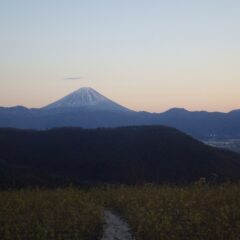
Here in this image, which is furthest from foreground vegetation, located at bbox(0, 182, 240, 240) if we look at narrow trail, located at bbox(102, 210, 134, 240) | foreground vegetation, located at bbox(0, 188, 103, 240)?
narrow trail, located at bbox(102, 210, 134, 240)

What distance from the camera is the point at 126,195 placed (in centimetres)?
2183

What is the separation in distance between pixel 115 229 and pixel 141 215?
106cm

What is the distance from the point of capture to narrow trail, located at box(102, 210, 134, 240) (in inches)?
596

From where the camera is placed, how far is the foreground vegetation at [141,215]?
1350 centimetres

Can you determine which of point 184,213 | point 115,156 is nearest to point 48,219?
point 184,213

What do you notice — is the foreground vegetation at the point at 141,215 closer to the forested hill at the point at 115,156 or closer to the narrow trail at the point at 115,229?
the narrow trail at the point at 115,229

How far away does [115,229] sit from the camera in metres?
16.4

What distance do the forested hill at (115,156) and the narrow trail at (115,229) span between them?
4557 cm

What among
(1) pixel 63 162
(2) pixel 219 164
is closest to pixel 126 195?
(2) pixel 219 164

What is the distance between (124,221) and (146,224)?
3676 millimetres

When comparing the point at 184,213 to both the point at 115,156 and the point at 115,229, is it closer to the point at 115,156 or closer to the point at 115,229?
the point at 115,229

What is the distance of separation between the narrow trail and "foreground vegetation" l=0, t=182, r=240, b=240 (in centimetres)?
23

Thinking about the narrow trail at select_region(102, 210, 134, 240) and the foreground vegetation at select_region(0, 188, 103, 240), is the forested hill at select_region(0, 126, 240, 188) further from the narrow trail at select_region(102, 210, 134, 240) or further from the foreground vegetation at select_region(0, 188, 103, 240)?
the narrow trail at select_region(102, 210, 134, 240)

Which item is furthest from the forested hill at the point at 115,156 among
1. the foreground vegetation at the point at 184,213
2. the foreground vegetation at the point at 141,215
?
the foreground vegetation at the point at 184,213
